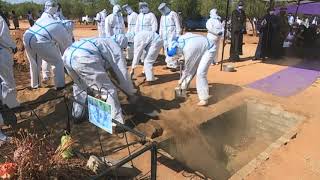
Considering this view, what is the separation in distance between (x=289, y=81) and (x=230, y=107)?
8.66ft

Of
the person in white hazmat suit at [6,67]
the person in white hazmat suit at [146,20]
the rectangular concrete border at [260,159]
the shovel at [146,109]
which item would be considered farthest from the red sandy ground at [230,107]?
the person in white hazmat suit at [146,20]

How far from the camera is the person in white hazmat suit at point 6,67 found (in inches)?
219

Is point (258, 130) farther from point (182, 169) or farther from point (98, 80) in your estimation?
point (98, 80)

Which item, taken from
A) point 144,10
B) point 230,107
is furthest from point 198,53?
point 144,10

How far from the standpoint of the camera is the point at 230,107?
658 centimetres

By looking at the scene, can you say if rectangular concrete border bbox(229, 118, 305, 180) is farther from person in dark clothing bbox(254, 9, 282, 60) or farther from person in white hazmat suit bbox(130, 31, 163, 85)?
person in dark clothing bbox(254, 9, 282, 60)

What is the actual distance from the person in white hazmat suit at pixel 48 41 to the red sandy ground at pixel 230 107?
2.23ft

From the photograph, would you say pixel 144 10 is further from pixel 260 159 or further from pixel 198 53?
pixel 260 159

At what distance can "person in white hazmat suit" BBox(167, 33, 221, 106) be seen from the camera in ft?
20.0

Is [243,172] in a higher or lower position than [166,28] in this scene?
lower

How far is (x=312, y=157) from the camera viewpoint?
4625mm

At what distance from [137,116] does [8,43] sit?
2429 millimetres

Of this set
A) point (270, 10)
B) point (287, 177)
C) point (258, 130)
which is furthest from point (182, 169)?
point (270, 10)

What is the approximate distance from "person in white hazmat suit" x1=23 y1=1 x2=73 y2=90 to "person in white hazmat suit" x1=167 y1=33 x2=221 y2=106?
2194mm
